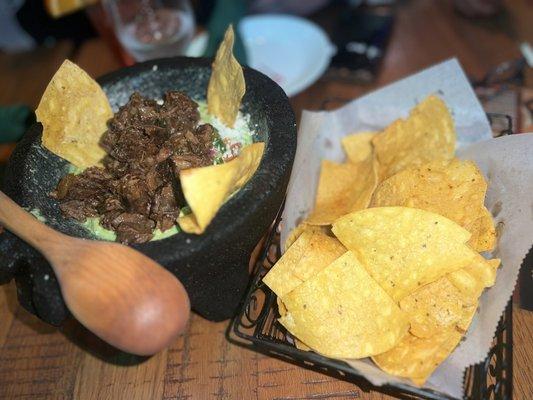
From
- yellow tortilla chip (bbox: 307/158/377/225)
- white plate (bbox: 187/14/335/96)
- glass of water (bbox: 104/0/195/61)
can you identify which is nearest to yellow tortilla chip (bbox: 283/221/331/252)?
yellow tortilla chip (bbox: 307/158/377/225)

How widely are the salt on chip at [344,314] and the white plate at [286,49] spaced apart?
1.19 meters

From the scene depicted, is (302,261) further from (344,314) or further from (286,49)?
(286,49)

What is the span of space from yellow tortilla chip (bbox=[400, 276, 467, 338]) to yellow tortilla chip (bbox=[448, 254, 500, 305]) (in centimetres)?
2

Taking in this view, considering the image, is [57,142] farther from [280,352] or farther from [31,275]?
[280,352]

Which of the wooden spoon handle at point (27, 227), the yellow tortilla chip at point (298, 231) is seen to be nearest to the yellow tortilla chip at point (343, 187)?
the yellow tortilla chip at point (298, 231)

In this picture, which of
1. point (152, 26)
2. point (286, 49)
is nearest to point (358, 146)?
point (286, 49)

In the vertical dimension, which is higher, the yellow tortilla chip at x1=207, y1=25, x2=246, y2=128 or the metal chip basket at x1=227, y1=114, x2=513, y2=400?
the yellow tortilla chip at x1=207, y1=25, x2=246, y2=128

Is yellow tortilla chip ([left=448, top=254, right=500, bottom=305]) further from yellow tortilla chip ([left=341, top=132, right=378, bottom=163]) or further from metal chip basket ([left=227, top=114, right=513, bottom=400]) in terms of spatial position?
yellow tortilla chip ([left=341, top=132, right=378, bottom=163])

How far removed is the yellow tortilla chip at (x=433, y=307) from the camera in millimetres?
1263

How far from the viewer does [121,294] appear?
3.33 ft

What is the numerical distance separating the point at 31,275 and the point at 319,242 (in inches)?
29.2

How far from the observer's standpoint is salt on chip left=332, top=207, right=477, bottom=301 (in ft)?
4.15

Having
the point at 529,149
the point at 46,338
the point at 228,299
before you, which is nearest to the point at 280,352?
the point at 228,299

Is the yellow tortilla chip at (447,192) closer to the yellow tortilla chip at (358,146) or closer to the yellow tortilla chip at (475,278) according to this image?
the yellow tortilla chip at (475,278)
